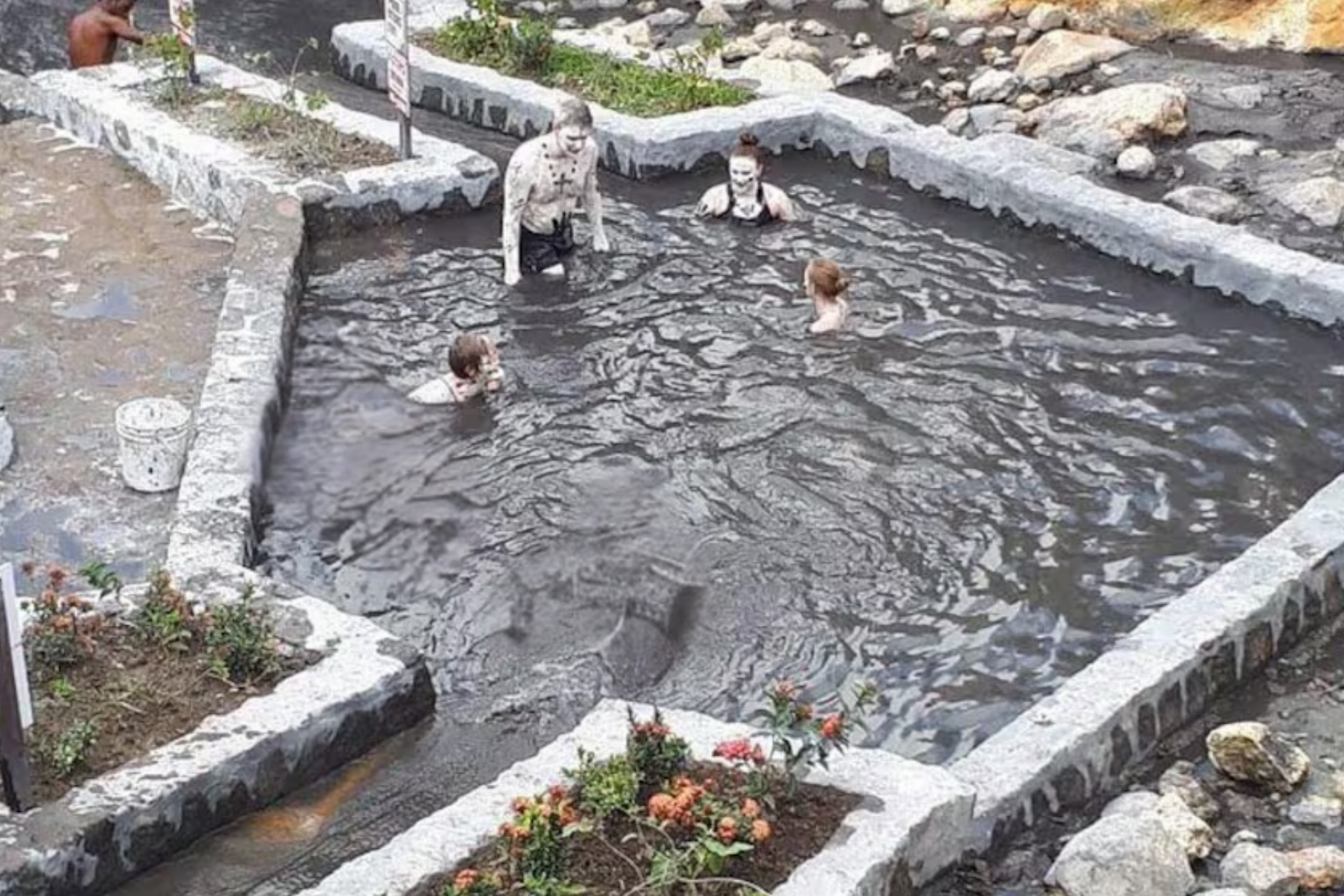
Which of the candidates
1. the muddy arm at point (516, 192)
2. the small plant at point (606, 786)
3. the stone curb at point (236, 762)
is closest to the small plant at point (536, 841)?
the small plant at point (606, 786)

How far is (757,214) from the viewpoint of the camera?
40.0 feet

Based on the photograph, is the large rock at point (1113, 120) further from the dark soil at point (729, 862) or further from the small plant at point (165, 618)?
the dark soil at point (729, 862)

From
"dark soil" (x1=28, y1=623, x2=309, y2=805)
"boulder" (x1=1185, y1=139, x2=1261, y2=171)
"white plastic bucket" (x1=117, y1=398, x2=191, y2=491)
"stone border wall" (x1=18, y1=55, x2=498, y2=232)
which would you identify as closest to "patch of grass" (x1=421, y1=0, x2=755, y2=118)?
"stone border wall" (x1=18, y1=55, x2=498, y2=232)

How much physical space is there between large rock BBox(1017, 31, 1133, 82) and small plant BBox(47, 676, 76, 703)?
12.0m

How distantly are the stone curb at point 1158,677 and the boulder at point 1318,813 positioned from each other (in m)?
0.59

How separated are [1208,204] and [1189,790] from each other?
6.90m

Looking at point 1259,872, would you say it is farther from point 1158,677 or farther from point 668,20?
point 668,20

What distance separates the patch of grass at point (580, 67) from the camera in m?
14.2

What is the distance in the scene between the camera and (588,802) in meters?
5.77

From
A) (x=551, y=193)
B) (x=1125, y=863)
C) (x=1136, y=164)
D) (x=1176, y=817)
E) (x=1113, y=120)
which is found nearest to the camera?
(x=1125, y=863)

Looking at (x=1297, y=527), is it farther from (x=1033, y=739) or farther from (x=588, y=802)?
(x=588, y=802)

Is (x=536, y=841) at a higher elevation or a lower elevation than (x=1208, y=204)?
higher

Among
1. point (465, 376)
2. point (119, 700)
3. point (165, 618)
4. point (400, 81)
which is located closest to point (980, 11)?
point (400, 81)

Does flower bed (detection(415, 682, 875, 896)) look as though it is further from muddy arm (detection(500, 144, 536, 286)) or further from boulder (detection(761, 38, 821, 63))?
boulder (detection(761, 38, 821, 63))
